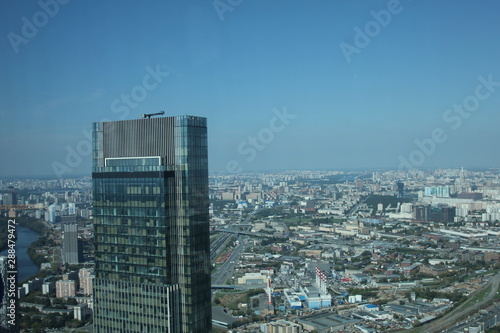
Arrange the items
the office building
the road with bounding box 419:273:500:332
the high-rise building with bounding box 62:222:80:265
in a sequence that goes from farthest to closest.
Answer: the high-rise building with bounding box 62:222:80:265 → the office building → the road with bounding box 419:273:500:332

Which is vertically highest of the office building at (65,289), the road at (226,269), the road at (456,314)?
the office building at (65,289)

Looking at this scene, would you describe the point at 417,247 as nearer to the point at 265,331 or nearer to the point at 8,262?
the point at 265,331

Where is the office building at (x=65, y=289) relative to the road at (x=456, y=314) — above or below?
above

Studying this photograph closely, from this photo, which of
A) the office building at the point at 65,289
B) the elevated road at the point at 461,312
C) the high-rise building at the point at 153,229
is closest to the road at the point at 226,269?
the office building at the point at 65,289

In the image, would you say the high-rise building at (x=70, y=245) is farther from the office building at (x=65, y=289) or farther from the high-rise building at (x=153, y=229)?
the high-rise building at (x=153, y=229)

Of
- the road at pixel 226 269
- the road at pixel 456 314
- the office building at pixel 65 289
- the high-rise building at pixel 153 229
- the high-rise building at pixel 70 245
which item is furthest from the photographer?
the road at pixel 226 269

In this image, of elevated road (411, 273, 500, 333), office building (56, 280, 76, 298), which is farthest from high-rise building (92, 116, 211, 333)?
office building (56, 280, 76, 298)

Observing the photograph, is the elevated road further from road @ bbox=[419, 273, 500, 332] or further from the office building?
the office building

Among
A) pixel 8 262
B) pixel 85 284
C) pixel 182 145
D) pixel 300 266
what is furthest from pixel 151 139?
pixel 300 266

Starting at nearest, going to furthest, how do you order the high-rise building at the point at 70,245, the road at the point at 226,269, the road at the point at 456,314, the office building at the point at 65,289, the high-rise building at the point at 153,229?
the high-rise building at the point at 153,229
the road at the point at 456,314
the office building at the point at 65,289
the high-rise building at the point at 70,245
the road at the point at 226,269
